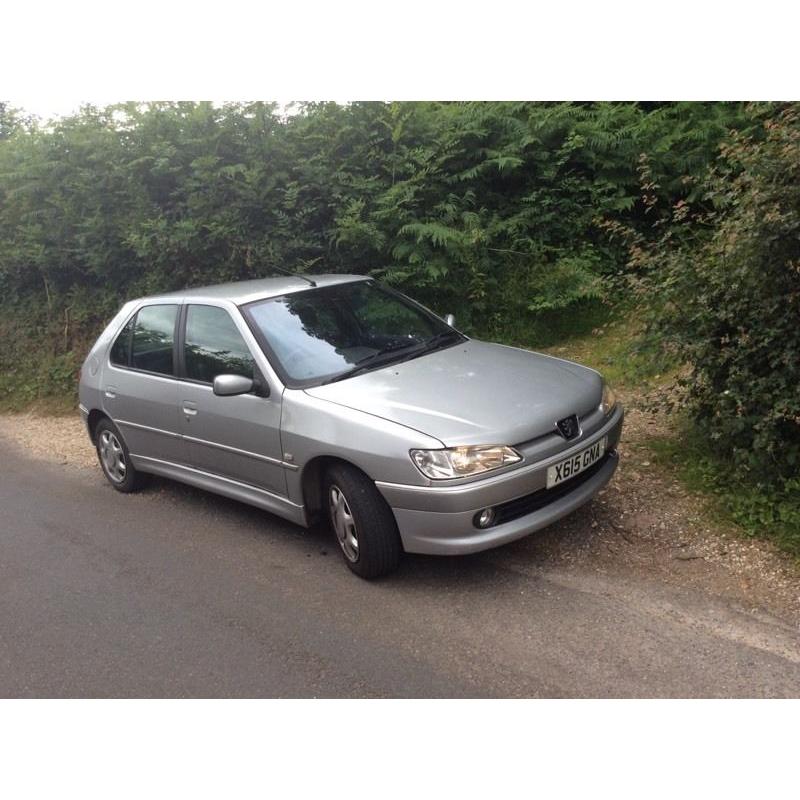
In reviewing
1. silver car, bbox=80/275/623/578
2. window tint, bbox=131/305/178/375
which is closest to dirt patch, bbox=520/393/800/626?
silver car, bbox=80/275/623/578

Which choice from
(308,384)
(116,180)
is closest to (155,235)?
(116,180)

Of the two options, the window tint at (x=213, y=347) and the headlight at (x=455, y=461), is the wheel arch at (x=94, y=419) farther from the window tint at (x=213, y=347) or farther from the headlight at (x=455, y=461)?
the headlight at (x=455, y=461)

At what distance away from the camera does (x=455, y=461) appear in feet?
12.9

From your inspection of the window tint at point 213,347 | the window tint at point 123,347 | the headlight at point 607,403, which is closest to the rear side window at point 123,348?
the window tint at point 123,347

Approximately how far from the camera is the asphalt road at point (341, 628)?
11.3 ft

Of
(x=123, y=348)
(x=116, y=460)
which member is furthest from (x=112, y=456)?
(x=123, y=348)

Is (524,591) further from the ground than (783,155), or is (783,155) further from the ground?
(783,155)

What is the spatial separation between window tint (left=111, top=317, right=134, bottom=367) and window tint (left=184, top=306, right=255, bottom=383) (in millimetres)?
900

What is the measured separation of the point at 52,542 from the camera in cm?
556

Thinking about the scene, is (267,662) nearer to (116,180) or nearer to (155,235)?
(155,235)

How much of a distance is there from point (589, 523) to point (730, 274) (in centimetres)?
178

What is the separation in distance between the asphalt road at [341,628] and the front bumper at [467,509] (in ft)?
1.21

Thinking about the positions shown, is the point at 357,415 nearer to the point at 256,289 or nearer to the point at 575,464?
the point at 575,464

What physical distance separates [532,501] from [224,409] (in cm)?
213
